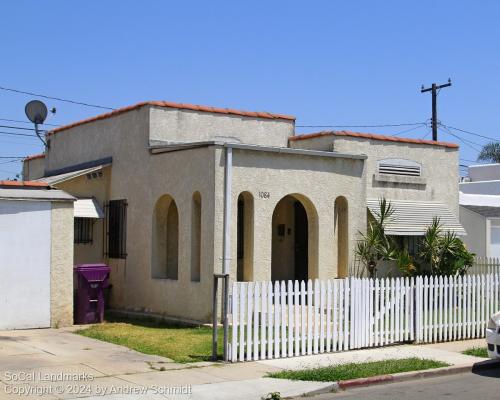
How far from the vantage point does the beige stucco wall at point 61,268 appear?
574 inches

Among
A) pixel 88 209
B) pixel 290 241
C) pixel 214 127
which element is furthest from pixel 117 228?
pixel 290 241

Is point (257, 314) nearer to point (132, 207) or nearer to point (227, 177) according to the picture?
point (227, 177)

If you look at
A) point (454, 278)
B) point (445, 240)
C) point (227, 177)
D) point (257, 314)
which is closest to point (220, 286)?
point (227, 177)

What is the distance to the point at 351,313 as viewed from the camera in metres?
12.6

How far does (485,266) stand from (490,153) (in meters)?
31.6

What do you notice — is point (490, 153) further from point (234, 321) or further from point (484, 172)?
point (234, 321)

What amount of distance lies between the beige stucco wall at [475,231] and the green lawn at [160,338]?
31.5 ft

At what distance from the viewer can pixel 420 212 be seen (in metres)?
18.4

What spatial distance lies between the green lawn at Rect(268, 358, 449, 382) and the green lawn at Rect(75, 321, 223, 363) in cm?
170

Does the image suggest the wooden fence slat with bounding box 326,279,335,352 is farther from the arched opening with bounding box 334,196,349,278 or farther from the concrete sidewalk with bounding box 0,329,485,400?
the arched opening with bounding box 334,196,349,278

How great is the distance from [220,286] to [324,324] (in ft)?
9.51

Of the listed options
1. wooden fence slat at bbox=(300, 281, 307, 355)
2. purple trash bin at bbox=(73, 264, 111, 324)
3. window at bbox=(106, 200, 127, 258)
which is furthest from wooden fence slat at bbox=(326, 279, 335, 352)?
window at bbox=(106, 200, 127, 258)

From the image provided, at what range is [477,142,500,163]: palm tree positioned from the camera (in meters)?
48.2

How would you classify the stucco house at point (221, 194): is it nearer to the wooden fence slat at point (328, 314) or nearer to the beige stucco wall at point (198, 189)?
the beige stucco wall at point (198, 189)
